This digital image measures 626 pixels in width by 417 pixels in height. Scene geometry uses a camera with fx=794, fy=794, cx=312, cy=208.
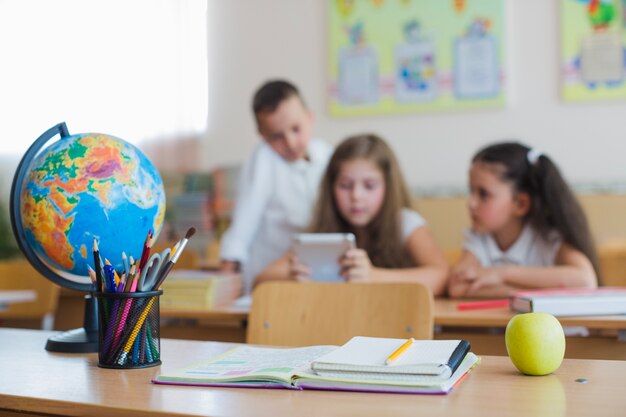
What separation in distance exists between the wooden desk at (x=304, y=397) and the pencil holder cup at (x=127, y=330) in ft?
0.07

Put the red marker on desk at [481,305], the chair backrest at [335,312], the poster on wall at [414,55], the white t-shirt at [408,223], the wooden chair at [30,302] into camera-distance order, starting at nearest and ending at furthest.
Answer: the chair backrest at [335,312]
the red marker on desk at [481,305]
the white t-shirt at [408,223]
the wooden chair at [30,302]
the poster on wall at [414,55]

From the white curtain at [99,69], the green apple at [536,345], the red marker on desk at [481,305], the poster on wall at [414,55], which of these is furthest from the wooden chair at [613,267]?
the white curtain at [99,69]

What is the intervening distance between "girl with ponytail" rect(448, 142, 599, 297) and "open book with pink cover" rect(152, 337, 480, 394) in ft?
4.39

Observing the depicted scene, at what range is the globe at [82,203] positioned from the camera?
55.1 inches

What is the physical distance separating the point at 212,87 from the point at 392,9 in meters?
1.26

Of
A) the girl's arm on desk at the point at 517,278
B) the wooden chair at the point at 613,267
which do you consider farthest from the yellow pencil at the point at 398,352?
the wooden chair at the point at 613,267

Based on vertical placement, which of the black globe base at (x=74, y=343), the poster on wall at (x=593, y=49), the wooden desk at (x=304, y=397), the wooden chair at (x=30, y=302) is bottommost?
the wooden chair at (x=30, y=302)

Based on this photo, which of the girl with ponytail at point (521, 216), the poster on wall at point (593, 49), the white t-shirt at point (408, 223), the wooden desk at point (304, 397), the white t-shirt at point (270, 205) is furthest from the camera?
the poster on wall at point (593, 49)

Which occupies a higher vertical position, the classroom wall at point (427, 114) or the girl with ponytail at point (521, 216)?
the classroom wall at point (427, 114)

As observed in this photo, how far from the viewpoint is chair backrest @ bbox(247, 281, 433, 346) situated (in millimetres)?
1623

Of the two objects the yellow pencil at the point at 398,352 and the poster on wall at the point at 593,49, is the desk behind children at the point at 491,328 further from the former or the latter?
the poster on wall at the point at 593,49

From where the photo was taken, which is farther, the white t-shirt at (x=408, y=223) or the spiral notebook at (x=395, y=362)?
the white t-shirt at (x=408, y=223)

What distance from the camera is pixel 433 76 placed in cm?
436

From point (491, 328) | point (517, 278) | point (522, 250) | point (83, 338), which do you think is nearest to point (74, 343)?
point (83, 338)
